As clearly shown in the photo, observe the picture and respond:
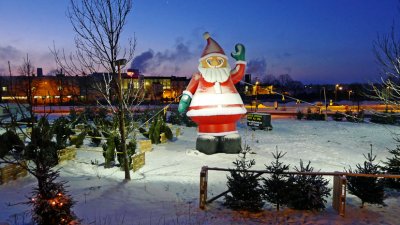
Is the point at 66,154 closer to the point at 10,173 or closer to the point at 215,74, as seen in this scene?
the point at 10,173

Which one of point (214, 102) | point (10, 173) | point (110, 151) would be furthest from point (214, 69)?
point (10, 173)

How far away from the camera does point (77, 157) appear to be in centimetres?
1252

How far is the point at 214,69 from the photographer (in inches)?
503

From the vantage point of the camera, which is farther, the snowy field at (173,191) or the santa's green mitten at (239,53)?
the santa's green mitten at (239,53)

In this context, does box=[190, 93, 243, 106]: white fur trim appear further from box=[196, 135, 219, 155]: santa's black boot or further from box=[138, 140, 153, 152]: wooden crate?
box=[138, 140, 153, 152]: wooden crate

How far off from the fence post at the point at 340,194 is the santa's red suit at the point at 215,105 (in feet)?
18.9

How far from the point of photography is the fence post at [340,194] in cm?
702

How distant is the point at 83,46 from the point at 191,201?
510 cm

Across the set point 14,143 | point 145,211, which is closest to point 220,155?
point 145,211

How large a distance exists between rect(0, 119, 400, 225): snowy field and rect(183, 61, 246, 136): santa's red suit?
1.13m

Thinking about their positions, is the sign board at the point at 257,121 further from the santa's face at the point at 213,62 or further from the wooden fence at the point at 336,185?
the wooden fence at the point at 336,185

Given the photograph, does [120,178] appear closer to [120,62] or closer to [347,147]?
[120,62]

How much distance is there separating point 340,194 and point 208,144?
6511 mm

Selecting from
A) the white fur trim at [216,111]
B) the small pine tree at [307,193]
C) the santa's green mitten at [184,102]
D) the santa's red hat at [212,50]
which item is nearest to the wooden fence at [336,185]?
the small pine tree at [307,193]
